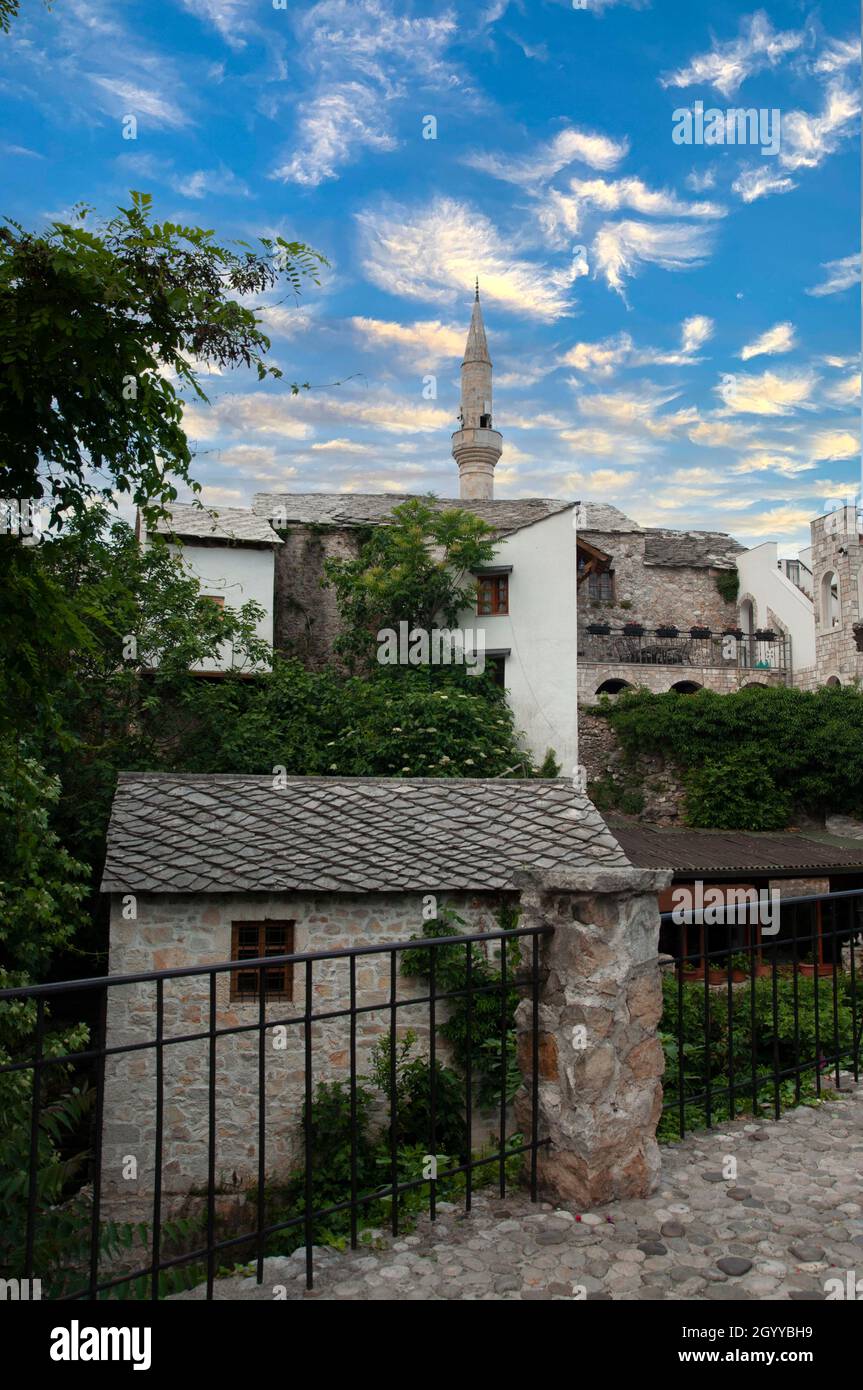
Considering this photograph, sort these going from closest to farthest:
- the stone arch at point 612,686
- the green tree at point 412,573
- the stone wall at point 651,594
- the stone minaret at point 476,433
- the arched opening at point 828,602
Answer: the green tree at point 412,573 → the arched opening at point 828,602 → the stone arch at point 612,686 → the stone wall at point 651,594 → the stone minaret at point 476,433

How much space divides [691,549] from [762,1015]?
2378cm

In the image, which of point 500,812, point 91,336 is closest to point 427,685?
point 500,812

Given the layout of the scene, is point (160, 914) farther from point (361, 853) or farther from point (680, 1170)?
point (680, 1170)

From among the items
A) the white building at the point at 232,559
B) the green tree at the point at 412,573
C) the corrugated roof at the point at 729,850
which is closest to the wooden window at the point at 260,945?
the corrugated roof at the point at 729,850

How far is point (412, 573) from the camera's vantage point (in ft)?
72.6

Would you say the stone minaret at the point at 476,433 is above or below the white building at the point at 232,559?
above

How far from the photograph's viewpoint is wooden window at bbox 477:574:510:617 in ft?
76.2

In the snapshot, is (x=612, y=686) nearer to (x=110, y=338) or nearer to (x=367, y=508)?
(x=367, y=508)

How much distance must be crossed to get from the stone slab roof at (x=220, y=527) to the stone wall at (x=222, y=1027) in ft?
43.2

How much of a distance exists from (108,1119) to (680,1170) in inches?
329

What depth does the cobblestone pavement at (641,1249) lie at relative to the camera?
10.7 feet

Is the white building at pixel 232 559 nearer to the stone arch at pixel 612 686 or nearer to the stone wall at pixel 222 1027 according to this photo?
the stone arch at pixel 612 686

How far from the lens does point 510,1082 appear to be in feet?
31.8

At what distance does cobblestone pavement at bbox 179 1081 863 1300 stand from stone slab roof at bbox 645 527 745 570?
30187mm
